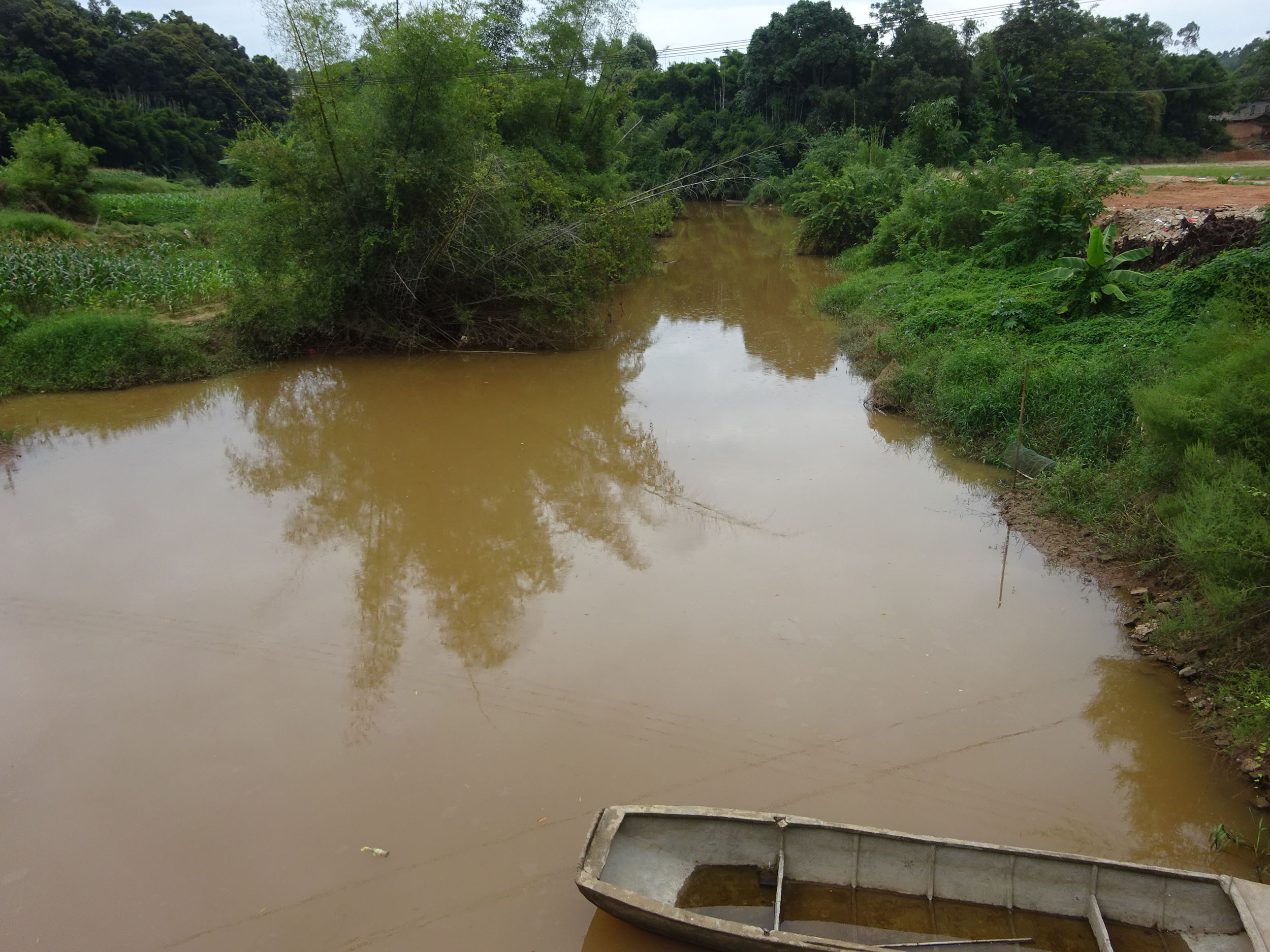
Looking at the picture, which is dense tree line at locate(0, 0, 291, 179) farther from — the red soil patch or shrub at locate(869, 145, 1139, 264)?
the red soil patch

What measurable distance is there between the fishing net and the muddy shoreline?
196mm

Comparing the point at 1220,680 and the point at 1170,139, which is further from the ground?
the point at 1170,139

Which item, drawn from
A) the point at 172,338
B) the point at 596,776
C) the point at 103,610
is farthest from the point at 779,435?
the point at 172,338

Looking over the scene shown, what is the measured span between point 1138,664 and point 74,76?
1463 inches

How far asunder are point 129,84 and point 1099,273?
34856 mm

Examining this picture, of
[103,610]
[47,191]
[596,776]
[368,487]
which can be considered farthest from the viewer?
[47,191]

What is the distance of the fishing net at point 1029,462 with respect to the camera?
6859 millimetres

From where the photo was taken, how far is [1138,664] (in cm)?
487

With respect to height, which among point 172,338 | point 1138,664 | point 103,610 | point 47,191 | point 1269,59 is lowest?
point 1138,664

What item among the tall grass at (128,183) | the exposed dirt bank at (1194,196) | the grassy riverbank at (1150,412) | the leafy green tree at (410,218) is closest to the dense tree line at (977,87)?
the exposed dirt bank at (1194,196)

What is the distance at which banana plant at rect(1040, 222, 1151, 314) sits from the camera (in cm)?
873

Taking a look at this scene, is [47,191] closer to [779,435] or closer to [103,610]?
[103,610]

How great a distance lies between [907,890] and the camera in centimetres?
333

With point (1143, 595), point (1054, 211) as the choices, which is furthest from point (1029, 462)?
point (1054, 211)
